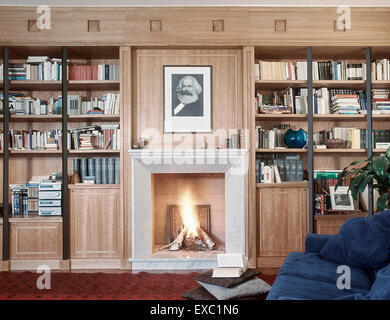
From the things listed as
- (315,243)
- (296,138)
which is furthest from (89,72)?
(315,243)

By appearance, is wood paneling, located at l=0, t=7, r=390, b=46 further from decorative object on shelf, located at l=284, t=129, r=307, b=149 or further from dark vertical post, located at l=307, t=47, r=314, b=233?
decorative object on shelf, located at l=284, t=129, r=307, b=149

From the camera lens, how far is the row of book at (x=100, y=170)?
432 cm

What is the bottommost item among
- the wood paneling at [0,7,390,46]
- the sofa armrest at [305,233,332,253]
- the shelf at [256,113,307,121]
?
the sofa armrest at [305,233,332,253]

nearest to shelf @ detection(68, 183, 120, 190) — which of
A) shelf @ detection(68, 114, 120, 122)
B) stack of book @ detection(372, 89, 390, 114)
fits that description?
shelf @ detection(68, 114, 120, 122)

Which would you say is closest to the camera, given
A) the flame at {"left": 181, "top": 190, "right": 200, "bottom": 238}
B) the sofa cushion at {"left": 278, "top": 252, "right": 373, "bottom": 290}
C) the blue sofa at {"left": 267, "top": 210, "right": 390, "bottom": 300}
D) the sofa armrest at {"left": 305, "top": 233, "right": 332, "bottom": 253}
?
the blue sofa at {"left": 267, "top": 210, "right": 390, "bottom": 300}

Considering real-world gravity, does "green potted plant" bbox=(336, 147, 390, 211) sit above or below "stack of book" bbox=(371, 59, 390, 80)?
below

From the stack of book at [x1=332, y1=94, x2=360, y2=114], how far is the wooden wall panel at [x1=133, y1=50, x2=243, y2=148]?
3.65 feet

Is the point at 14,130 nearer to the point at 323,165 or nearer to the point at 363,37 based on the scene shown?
the point at 323,165

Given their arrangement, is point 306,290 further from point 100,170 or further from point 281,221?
point 100,170

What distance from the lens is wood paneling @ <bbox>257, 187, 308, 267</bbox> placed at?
13.9 ft

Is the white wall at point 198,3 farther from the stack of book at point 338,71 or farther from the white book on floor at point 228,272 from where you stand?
the white book on floor at point 228,272

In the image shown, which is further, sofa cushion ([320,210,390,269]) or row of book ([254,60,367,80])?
row of book ([254,60,367,80])

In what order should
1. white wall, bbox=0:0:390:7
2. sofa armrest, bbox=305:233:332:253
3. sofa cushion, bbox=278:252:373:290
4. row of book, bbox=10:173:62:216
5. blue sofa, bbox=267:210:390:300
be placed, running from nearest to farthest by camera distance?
blue sofa, bbox=267:210:390:300, sofa cushion, bbox=278:252:373:290, sofa armrest, bbox=305:233:332:253, white wall, bbox=0:0:390:7, row of book, bbox=10:173:62:216

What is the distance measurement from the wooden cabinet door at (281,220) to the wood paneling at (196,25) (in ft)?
5.60
